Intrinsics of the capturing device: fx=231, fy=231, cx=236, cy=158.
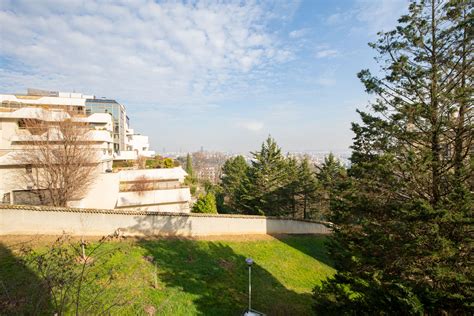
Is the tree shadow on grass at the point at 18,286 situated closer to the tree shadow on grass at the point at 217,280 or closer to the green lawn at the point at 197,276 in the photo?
the green lawn at the point at 197,276

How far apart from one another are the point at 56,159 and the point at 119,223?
204 inches

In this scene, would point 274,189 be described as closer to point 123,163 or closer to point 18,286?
point 123,163

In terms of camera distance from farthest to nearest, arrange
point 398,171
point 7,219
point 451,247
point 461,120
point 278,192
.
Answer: point 278,192
point 7,219
point 398,171
point 461,120
point 451,247

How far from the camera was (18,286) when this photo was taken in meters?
4.85

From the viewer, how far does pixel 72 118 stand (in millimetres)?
14469

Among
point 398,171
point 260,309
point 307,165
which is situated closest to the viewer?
point 398,171

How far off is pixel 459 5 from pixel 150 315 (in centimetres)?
1168

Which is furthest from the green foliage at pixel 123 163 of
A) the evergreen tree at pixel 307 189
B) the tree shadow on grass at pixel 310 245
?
the evergreen tree at pixel 307 189

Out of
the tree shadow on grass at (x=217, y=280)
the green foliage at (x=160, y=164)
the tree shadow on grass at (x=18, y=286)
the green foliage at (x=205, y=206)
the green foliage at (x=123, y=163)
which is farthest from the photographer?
the green foliage at (x=160, y=164)

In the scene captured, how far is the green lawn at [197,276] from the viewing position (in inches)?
288

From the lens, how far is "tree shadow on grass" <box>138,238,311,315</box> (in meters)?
8.30

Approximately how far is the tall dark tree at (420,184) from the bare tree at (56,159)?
13920 millimetres

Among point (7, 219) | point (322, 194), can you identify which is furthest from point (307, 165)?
point (7, 219)

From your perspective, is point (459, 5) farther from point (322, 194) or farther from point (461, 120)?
point (322, 194)
